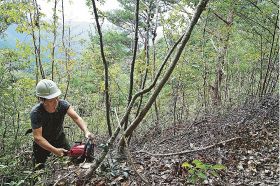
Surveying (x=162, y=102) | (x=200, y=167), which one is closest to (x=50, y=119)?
(x=200, y=167)

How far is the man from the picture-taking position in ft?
14.9

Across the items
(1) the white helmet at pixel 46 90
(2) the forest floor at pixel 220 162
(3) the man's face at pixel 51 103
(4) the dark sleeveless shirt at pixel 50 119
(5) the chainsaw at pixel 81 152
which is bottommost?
(2) the forest floor at pixel 220 162

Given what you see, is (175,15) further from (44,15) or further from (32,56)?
(32,56)

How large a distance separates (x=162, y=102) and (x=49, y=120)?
440 inches

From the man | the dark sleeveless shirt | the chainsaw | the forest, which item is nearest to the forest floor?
the forest

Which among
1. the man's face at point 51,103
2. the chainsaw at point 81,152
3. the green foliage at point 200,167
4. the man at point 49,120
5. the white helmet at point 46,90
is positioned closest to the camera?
the green foliage at point 200,167

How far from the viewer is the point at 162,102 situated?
15.8m

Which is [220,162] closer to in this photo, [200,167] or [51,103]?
[200,167]

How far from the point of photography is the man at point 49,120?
4531 mm

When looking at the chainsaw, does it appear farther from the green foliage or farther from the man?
the green foliage

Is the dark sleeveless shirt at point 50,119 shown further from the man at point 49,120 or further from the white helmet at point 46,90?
the white helmet at point 46,90

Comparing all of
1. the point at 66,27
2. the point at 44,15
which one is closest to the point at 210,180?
the point at 44,15

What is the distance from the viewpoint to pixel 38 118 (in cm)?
473

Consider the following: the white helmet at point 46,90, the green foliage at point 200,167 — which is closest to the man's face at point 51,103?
the white helmet at point 46,90
